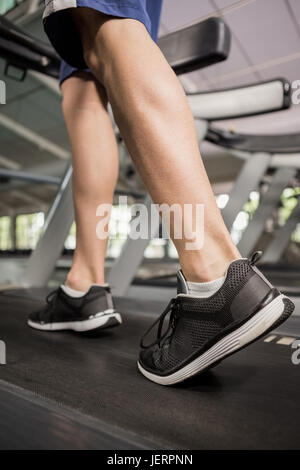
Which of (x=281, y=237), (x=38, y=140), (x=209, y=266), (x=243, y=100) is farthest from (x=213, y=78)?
(x=209, y=266)


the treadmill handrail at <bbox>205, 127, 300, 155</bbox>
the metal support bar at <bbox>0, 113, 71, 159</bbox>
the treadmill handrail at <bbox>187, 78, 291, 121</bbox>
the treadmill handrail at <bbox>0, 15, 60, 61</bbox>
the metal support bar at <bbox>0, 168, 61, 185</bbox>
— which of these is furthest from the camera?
the metal support bar at <bbox>0, 113, 71, 159</bbox>

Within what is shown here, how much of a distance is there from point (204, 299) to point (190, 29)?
986mm

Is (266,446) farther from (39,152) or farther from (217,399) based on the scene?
(39,152)

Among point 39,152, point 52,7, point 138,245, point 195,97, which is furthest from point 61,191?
point 39,152

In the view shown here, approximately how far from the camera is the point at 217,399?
0.55m

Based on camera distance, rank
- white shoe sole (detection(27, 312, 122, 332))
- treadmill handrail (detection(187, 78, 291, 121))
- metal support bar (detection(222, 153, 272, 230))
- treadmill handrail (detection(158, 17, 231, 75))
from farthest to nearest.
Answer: metal support bar (detection(222, 153, 272, 230))
treadmill handrail (detection(187, 78, 291, 121))
treadmill handrail (detection(158, 17, 231, 75))
white shoe sole (detection(27, 312, 122, 332))

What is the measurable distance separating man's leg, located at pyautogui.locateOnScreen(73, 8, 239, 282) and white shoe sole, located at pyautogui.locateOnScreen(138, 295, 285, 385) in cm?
10

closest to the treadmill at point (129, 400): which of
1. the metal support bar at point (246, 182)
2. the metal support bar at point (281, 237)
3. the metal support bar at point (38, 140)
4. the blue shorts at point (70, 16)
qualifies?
the blue shorts at point (70, 16)

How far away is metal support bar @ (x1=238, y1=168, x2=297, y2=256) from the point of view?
3592 millimetres

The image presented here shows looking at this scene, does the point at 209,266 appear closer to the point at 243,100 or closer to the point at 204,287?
the point at 204,287

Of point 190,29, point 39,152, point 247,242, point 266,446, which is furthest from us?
point 39,152

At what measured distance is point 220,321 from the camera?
569 millimetres

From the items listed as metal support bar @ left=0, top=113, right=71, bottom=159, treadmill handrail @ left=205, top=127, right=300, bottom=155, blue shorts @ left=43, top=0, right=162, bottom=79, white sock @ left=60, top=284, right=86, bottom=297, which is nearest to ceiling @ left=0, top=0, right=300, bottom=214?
metal support bar @ left=0, top=113, right=71, bottom=159

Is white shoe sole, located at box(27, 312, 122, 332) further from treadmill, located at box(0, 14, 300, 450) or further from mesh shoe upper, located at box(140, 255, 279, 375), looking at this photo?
mesh shoe upper, located at box(140, 255, 279, 375)
